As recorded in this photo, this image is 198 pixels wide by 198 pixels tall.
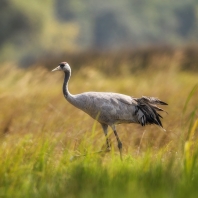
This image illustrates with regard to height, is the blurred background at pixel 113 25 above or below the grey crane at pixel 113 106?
above

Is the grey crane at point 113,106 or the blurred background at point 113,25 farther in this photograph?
the blurred background at point 113,25

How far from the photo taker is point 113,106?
18.3 feet

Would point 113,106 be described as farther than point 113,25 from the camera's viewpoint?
No

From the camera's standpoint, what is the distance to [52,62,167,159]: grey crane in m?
5.46

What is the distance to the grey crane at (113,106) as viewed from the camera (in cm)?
546

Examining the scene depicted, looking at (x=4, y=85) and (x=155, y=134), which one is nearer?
(x=155, y=134)

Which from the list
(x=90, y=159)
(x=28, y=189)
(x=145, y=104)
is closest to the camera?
(x=28, y=189)

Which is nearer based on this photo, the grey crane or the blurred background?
the grey crane

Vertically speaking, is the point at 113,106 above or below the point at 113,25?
below

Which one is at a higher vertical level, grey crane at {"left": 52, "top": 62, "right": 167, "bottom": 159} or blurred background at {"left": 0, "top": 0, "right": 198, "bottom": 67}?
blurred background at {"left": 0, "top": 0, "right": 198, "bottom": 67}

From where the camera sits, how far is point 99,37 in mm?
51844

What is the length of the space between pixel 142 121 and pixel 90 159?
183cm

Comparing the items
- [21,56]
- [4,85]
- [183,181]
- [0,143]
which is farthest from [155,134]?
[21,56]

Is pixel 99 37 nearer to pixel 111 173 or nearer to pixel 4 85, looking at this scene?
pixel 4 85
